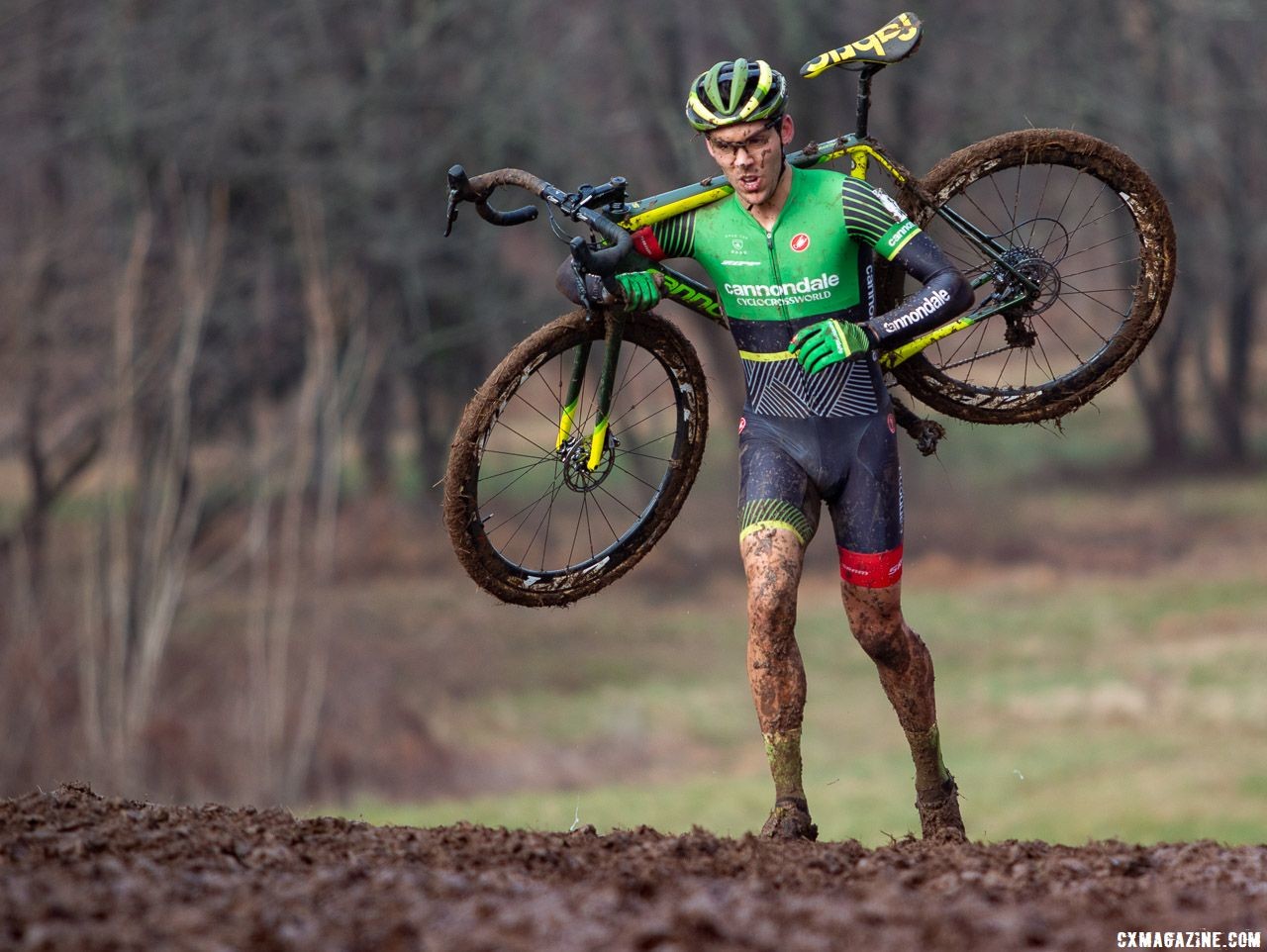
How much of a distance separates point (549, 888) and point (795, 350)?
2.45m

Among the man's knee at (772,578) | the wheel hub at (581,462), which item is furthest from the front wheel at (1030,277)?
the wheel hub at (581,462)

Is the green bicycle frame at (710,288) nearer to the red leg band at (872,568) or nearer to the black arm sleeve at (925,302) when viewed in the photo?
the black arm sleeve at (925,302)

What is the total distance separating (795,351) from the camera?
682 centimetres

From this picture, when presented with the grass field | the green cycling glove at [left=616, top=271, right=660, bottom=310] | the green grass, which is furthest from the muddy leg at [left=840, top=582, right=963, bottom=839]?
the green grass

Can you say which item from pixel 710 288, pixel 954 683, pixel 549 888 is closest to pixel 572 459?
pixel 710 288

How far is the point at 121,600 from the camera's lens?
56.0 feet

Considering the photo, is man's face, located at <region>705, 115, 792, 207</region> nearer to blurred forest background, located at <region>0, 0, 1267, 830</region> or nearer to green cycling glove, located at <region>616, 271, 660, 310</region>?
green cycling glove, located at <region>616, 271, 660, 310</region>

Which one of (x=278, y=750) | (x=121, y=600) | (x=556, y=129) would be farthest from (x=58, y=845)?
(x=556, y=129)

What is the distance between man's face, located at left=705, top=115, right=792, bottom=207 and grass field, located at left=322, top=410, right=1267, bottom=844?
7.05m

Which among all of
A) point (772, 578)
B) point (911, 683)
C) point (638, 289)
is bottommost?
point (911, 683)

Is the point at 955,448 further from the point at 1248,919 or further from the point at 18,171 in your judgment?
the point at 1248,919

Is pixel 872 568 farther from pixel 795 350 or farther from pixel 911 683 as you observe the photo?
pixel 795 350

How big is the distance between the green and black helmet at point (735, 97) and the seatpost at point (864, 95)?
0.56 meters

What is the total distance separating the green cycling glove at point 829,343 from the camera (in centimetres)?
649
